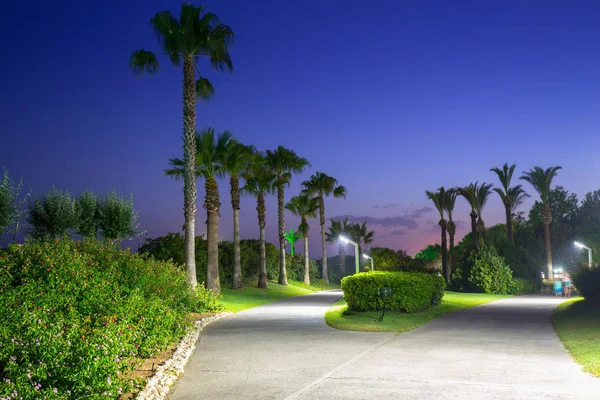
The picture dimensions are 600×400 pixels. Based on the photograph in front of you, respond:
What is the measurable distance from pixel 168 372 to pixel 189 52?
65.4 ft

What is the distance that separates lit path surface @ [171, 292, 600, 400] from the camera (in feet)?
25.4

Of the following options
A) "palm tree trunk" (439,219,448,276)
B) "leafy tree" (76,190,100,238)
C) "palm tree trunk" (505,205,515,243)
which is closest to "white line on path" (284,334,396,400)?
"leafy tree" (76,190,100,238)

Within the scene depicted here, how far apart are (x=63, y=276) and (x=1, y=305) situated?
8.60 feet

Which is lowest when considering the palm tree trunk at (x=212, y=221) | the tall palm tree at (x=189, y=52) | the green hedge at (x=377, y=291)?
the green hedge at (x=377, y=291)

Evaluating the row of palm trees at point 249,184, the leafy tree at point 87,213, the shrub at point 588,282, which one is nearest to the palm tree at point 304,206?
the row of palm trees at point 249,184

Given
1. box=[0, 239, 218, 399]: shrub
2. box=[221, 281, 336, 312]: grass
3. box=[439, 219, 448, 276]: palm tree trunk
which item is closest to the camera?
box=[0, 239, 218, 399]: shrub

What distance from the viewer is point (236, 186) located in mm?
38125

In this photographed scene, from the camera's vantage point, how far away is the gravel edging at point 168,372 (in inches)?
297

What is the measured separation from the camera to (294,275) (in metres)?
55.6

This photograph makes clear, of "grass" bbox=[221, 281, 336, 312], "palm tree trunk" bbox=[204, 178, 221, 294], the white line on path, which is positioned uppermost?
"palm tree trunk" bbox=[204, 178, 221, 294]

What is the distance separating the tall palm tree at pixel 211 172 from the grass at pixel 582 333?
18.1 meters

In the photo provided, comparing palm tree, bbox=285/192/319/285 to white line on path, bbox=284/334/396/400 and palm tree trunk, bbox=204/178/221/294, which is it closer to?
palm tree trunk, bbox=204/178/221/294

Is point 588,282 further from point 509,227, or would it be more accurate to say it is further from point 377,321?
point 509,227

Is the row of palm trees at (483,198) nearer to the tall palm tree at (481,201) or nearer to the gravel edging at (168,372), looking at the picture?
the tall palm tree at (481,201)
